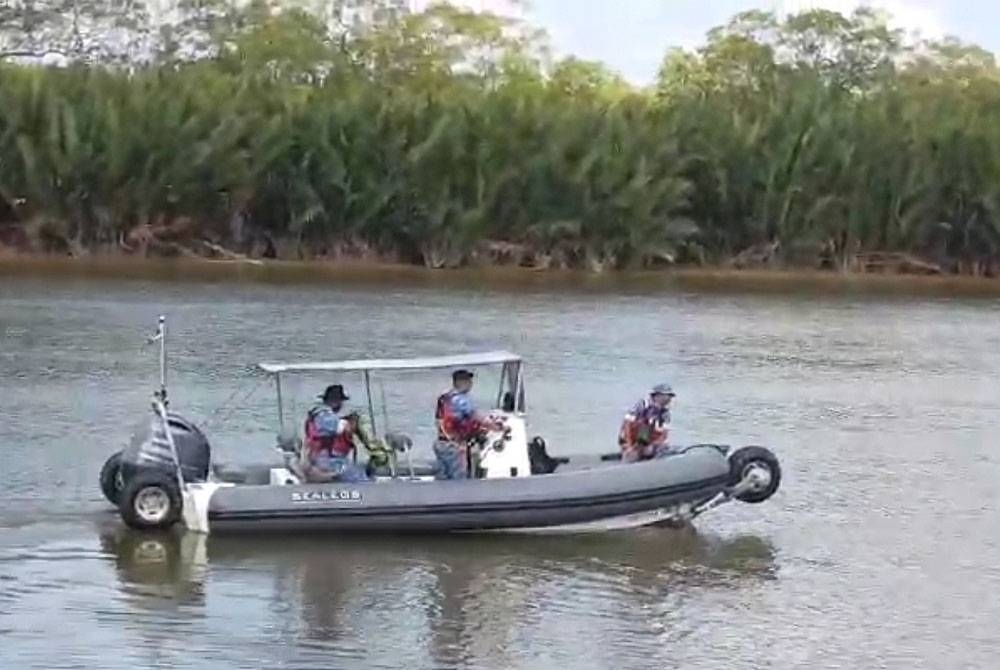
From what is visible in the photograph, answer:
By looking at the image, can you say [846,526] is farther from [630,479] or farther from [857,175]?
[857,175]

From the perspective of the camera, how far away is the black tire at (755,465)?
64.8ft

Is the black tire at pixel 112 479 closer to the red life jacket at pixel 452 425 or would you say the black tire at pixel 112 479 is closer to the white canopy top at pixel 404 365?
the white canopy top at pixel 404 365

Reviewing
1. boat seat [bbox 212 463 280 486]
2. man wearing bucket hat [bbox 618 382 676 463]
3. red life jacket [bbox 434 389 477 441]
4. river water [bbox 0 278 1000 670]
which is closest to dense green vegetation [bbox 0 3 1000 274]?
river water [bbox 0 278 1000 670]

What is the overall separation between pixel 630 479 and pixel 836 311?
95.7ft

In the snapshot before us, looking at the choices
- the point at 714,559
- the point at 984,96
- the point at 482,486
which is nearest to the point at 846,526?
the point at 714,559

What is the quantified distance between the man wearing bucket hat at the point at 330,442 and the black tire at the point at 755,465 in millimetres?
3693

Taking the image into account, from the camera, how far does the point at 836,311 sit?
154 ft

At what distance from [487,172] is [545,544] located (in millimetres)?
38070

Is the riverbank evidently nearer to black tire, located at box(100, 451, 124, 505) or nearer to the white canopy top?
black tire, located at box(100, 451, 124, 505)

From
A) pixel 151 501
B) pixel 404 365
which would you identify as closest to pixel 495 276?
pixel 404 365

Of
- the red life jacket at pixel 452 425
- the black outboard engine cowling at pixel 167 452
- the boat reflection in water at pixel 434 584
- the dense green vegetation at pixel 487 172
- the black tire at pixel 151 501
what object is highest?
the dense green vegetation at pixel 487 172

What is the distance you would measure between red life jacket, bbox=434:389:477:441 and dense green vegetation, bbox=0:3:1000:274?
36402mm

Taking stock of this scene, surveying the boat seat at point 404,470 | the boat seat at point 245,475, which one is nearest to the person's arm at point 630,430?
the boat seat at point 404,470

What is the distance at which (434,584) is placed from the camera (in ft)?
56.0
